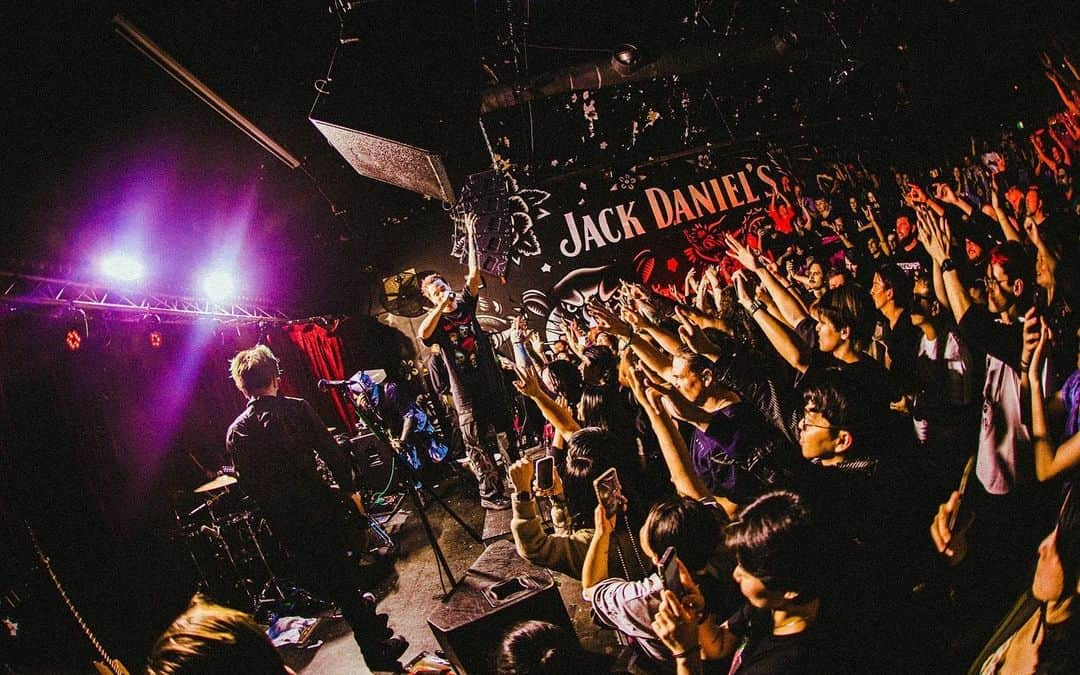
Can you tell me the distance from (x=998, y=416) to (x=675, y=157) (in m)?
7.49

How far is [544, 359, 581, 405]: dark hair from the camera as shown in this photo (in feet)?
12.3

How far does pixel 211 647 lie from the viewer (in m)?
1.00

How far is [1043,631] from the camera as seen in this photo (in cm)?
85

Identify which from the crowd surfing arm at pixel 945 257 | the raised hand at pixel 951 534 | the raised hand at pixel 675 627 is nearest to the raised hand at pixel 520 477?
the raised hand at pixel 675 627

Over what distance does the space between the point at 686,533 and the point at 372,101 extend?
10.9 ft

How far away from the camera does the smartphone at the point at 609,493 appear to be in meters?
1.69

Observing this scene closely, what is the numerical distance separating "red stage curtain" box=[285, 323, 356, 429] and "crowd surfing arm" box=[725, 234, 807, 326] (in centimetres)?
810

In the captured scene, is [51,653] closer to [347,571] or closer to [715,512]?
[347,571]

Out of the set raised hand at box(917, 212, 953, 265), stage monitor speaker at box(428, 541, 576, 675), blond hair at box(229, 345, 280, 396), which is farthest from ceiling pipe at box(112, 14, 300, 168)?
raised hand at box(917, 212, 953, 265)

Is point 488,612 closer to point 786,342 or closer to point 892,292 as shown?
point 786,342

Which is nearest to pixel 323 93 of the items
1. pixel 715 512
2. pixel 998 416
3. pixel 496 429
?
pixel 496 429

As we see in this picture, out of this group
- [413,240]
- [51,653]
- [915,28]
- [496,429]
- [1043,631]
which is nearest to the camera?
[1043,631]

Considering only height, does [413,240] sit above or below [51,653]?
above

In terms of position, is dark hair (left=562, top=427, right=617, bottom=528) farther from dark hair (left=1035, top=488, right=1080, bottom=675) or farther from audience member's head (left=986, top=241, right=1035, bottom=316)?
audience member's head (left=986, top=241, right=1035, bottom=316)
